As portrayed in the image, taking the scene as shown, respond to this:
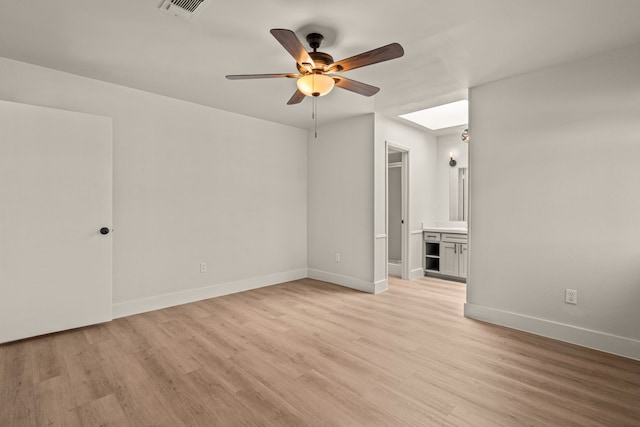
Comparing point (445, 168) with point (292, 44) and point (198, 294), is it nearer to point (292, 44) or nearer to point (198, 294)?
point (292, 44)

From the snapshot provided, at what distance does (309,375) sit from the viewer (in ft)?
7.39

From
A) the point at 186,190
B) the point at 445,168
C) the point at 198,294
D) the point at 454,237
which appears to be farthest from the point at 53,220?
the point at 445,168

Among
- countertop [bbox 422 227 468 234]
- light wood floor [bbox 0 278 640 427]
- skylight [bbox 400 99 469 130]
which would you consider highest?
skylight [bbox 400 99 469 130]

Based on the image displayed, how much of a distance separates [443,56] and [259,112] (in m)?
2.55

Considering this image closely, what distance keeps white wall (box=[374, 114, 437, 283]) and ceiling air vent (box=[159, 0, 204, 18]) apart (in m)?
2.89

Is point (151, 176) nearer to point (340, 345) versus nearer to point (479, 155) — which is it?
point (340, 345)

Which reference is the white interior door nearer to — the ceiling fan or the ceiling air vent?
the ceiling air vent

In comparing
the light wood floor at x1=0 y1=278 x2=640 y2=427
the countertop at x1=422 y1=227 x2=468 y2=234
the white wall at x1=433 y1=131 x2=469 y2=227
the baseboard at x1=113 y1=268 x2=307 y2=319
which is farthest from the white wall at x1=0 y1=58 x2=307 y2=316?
the white wall at x1=433 y1=131 x2=469 y2=227

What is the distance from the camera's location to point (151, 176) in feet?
12.0

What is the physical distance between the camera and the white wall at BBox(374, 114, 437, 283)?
450 centimetres

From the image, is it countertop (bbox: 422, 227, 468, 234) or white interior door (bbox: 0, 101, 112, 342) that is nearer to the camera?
white interior door (bbox: 0, 101, 112, 342)

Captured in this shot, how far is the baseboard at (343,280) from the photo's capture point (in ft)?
14.5

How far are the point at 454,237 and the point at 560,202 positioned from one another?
2.30 meters

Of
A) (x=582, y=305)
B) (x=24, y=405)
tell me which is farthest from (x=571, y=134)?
(x=24, y=405)
